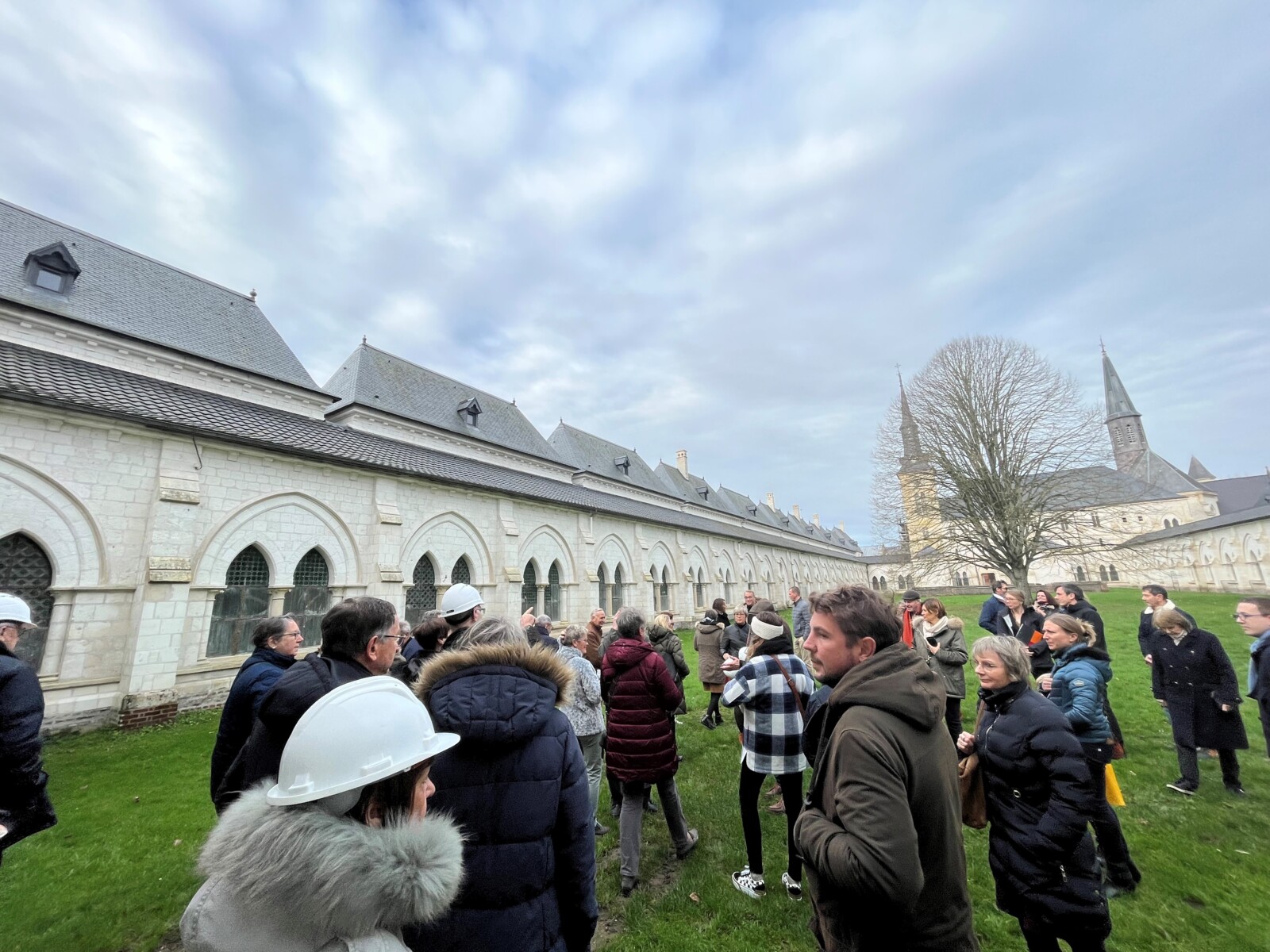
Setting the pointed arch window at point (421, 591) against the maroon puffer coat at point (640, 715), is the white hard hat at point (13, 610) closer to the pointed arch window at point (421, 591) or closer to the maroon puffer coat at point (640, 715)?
the maroon puffer coat at point (640, 715)

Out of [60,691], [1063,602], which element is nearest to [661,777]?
[1063,602]

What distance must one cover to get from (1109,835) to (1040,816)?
2.18 m

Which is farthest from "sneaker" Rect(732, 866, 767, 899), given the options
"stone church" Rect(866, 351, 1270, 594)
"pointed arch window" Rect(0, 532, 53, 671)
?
"pointed arch window" Rect(0, 532, 53, 671)

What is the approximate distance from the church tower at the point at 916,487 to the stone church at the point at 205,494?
36.2 ft

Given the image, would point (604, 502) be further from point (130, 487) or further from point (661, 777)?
point (661, 777)

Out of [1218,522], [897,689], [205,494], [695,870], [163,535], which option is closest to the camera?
[897,689]

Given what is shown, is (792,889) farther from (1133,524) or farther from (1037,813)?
(1133,524)

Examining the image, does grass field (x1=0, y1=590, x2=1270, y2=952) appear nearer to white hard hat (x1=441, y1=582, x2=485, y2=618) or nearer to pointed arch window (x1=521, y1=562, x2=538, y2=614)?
white hard hat (x1=441, y1=582, x2=485, y2=618)

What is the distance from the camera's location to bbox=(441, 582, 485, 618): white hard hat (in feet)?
12.5

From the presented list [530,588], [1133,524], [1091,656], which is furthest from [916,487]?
[1133,524]

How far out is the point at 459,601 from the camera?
3.87 m

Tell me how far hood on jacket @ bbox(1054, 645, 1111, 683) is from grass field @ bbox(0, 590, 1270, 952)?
1606mm

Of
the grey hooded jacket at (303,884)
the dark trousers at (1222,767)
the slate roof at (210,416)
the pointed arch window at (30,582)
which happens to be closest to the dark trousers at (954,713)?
the dark trousers at (1222,767)

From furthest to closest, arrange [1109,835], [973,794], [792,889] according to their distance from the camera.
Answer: [792,889], [1109,835], [973,794]
